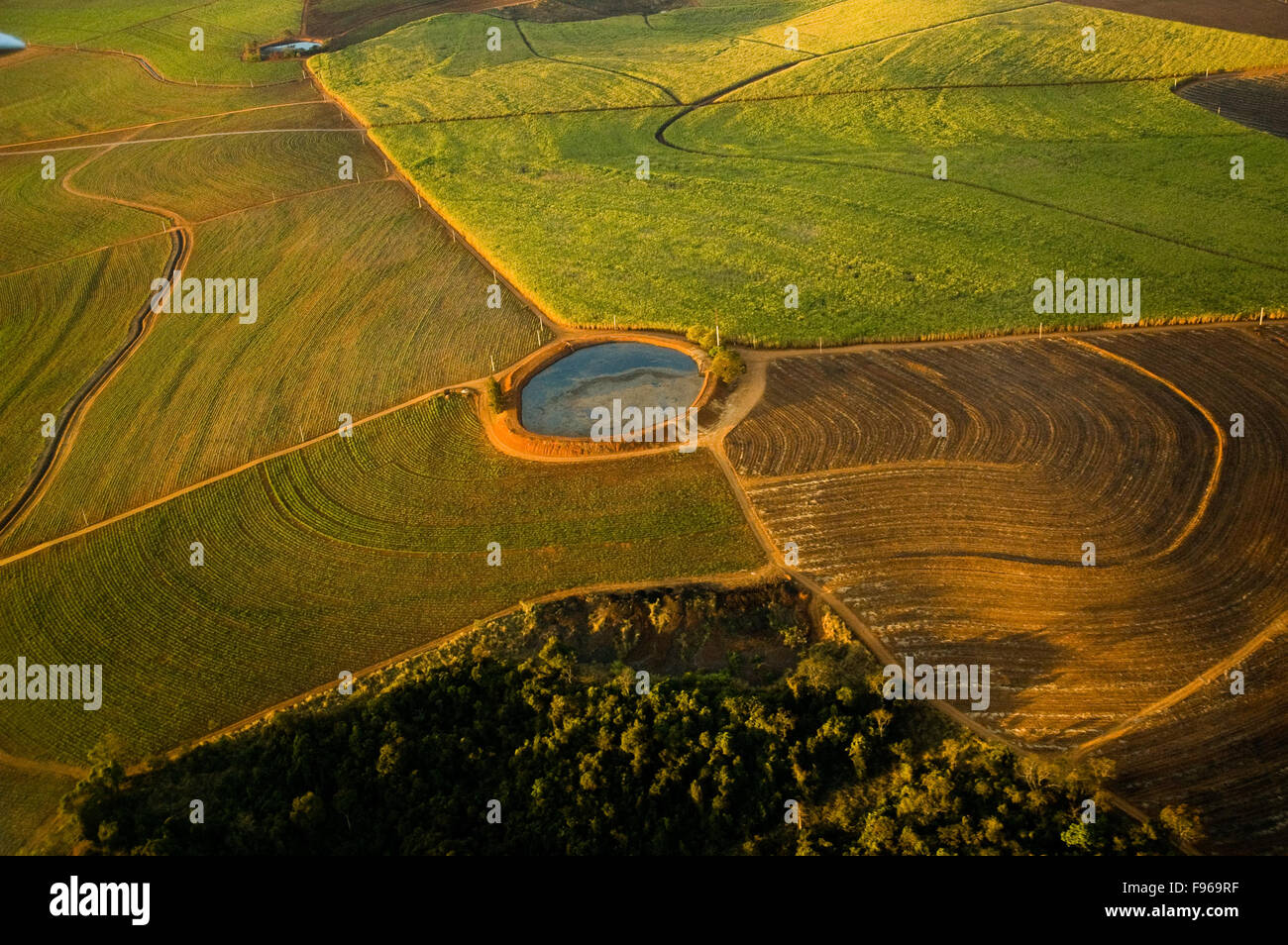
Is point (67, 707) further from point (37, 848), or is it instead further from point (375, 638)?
point (375, 638)

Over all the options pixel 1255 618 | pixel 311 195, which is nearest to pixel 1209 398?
pixel 1255 618

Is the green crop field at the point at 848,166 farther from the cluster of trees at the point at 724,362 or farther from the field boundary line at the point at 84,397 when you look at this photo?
the field boundary line at the point at 84,397

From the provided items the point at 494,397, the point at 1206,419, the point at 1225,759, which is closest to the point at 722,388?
the point at 494,397

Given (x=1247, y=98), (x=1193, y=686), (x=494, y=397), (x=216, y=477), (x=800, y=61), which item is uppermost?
(x=800, y=61)

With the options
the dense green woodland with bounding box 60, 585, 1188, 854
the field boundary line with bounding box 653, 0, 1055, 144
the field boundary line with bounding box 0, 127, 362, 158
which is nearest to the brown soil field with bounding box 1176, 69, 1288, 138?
the field boundary line with bounding box 653, 0, 1055, 144

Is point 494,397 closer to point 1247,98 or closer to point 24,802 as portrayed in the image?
point 24,802
